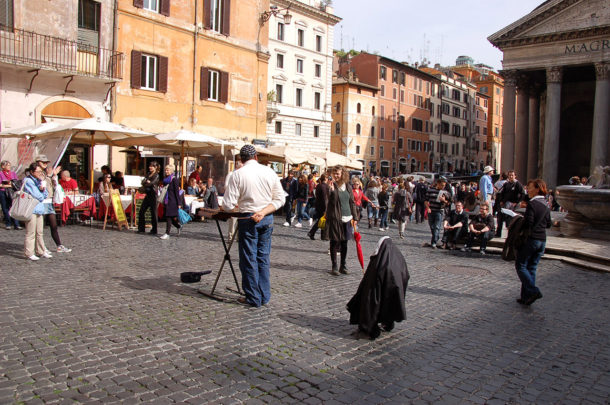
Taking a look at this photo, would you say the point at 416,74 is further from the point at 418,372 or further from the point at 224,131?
the point at 418,372

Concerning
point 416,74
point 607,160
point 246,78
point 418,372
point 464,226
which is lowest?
point 418,372

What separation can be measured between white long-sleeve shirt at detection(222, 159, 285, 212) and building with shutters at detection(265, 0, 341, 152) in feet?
125

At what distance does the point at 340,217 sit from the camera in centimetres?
859

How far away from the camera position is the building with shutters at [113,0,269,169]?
68.2 ft

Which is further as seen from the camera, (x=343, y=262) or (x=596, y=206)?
(x=596, y=206)

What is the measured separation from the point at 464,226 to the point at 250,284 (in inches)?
290

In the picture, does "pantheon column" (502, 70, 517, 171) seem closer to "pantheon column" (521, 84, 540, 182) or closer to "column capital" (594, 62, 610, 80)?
"pantheon column" (521, 84, 540, 182)

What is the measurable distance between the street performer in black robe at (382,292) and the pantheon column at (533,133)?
114 feet

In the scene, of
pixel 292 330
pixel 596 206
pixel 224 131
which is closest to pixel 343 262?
pixel 292 330

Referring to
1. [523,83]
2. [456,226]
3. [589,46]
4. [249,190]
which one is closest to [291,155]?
[456,226]

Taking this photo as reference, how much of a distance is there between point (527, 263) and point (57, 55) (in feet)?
56.2

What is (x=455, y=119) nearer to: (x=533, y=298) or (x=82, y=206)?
(x=82, y=206)

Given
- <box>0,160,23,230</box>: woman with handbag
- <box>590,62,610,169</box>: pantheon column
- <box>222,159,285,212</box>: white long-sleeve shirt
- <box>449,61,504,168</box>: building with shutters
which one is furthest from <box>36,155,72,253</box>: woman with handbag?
<box>449,61,504,168</box>: building with shutters

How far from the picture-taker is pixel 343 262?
8695 mm
